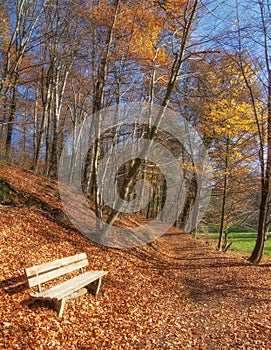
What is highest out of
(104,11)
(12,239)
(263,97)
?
(104,11)

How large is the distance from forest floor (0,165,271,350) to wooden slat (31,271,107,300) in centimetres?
23

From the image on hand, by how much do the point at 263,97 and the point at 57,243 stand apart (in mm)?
9562

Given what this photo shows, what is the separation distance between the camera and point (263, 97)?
36.3 feet

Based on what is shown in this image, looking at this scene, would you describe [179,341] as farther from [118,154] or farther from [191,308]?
[118,154]

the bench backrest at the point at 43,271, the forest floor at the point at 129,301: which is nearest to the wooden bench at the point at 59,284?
the bench backrest at the point at 43,271

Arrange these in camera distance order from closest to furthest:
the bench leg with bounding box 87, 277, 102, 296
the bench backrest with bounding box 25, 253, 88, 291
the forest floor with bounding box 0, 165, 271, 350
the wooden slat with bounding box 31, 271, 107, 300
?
the forest floor with bounding box 0, 165, 271, 350 → the wooden slat with bounding box 31, 271, 107, 300 → the bench backrest with bounding box 25, 253, 88, 291 → the bench leg with bounding box 87, 277, 102, 296

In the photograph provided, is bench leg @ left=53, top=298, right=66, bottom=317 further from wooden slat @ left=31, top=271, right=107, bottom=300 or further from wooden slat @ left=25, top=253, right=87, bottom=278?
wooden slat @ left=25, top=253, right=87, bottom=278

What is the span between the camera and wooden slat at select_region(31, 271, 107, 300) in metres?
4.03

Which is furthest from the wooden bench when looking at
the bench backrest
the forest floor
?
the forest floor

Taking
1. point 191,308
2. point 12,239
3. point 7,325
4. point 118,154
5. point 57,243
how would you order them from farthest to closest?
point 118,154, point 57,243, point 12,239, point 191,308, point 7,325

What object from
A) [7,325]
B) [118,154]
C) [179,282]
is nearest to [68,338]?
[7,325]

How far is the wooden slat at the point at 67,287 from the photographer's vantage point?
4.03 meters

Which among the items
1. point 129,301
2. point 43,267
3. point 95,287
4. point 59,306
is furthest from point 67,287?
point 129,301

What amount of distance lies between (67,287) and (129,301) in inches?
65.1
